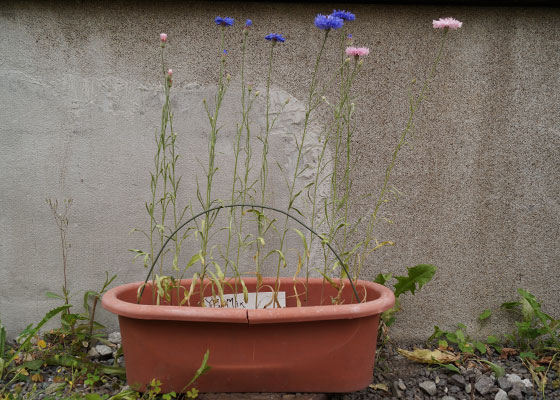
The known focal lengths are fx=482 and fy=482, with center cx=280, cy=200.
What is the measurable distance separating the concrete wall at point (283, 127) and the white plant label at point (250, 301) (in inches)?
18.5

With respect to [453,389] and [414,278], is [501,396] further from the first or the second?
[414,278]

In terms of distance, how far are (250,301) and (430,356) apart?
2.29 ft

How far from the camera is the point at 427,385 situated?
166 centimetres

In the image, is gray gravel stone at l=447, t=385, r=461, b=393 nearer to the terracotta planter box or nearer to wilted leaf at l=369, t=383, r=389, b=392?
wilted leaf at l=369, t=383, r=389, b=392

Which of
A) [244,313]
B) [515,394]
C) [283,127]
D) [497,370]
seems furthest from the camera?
[283,127]

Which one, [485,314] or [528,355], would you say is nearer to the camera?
[528,355]

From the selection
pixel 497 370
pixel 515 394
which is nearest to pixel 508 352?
pixel 497 370

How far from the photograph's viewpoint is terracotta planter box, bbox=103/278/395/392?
4.63 ft

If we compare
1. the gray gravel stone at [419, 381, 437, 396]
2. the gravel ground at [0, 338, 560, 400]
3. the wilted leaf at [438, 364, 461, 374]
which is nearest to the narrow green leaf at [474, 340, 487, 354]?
the gravel ground at [0, 338, 560, 400]

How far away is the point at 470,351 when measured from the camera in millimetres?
1862

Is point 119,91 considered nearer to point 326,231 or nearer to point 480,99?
point 326,231

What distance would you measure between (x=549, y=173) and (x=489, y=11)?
71 cm

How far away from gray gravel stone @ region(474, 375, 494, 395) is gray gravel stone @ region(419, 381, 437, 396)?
143 millimetres

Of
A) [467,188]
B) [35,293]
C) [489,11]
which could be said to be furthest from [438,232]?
[35,293]
